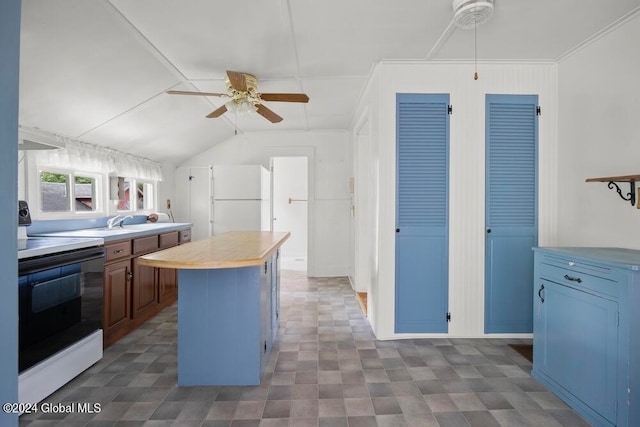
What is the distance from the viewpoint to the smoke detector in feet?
6.02

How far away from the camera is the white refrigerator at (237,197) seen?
425 cm

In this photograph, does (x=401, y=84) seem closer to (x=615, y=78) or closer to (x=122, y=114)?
(x=615, y=78)

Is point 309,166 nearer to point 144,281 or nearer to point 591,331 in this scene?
point 144,281

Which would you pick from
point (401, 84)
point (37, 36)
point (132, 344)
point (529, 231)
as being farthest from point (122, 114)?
point (529, 231)

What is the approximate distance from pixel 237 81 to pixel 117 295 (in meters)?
2.05

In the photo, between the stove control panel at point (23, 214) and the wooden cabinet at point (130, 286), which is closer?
the stove control panel at point (23, 214)

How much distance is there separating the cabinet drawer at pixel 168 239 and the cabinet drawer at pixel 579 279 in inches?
137

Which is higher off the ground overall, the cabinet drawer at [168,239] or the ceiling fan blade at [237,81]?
the ceiling fan blade at [237,81]

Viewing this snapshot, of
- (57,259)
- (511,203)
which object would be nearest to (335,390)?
(57,259)

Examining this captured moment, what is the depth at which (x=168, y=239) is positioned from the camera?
3535 millimetres

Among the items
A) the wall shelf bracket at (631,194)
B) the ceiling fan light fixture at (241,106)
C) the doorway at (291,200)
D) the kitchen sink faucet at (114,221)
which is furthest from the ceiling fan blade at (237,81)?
the doorway at (291,200)

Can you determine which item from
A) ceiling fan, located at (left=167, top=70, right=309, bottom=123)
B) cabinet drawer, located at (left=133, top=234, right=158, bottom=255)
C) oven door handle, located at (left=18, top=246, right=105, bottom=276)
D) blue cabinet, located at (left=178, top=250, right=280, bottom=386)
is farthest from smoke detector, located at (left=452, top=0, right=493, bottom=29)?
cabinet drawer, located at (left=133, top=234, right=158, bottom=255)

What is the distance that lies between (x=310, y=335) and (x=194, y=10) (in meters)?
2.70

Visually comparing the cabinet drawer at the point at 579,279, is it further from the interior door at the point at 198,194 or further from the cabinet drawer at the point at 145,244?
the interior door at the point at 198,194
